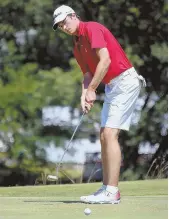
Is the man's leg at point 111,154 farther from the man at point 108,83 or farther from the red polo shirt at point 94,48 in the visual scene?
the red polo shirt at point 94,48

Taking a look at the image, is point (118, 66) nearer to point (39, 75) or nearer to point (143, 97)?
point (39, 75)

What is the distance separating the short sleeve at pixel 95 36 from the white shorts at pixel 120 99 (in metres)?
0.37

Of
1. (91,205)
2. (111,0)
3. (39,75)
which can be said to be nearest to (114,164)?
(91,205)

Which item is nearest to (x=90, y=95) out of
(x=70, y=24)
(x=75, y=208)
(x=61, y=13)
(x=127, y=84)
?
(x=127, y=84)

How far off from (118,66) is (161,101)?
29.8 ft

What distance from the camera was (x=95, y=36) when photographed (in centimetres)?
618

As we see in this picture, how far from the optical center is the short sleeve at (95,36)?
614 cm

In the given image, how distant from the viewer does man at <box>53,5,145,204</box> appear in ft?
20.4

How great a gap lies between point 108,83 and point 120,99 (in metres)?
0.16

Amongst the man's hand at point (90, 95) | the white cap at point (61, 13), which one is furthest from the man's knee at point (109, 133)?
the white cap at point (61, 13)

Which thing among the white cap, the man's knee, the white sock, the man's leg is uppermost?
the white cap

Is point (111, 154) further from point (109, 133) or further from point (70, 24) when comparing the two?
point (70, 24)

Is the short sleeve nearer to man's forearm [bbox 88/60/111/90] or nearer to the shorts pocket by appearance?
man's forearm [bbox 88/60/111/90]

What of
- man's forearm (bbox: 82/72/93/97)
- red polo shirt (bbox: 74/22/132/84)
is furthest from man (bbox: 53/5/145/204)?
man's forearm (bbox: 82/72/93/97)
